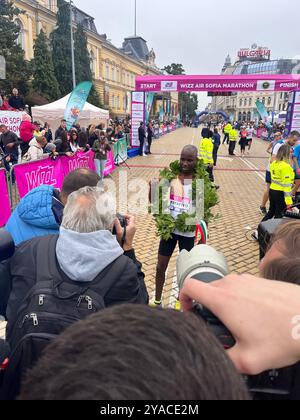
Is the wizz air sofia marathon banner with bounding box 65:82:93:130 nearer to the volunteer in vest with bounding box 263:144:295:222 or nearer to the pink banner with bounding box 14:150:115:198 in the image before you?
the pink banner with bounding box 14:150:115:198

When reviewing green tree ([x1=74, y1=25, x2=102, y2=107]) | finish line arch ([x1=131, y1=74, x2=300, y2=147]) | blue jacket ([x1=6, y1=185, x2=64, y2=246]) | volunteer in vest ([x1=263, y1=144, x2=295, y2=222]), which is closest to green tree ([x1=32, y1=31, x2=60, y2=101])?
green tree ([x1=74, y1=25, x2=102, y2=107])

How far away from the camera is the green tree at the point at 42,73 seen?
32.1m

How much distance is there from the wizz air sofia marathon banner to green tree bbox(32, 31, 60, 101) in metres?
21.7

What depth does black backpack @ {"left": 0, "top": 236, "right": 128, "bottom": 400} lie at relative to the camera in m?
1.18

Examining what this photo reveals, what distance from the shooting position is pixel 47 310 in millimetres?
1231

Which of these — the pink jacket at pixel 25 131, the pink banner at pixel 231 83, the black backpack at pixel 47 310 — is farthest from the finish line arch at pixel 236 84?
the black backpack at pixel 47 310

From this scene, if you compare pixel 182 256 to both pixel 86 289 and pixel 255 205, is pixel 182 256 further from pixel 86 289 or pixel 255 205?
pixel 255 205

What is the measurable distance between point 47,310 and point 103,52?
62334 millimetres

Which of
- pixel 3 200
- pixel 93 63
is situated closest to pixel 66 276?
pixel 3 200

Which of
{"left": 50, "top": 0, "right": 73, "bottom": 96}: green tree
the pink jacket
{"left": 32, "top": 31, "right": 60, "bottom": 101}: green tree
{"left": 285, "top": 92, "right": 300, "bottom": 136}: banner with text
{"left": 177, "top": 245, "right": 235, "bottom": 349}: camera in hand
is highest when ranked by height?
{"left": 50, "top": 0, "right": 73, "bottom": 96}: green tree

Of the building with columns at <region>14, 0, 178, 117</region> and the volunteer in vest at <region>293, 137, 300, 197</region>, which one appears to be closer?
the volunteer in vest at <region>293, 137, 300, 197</region>

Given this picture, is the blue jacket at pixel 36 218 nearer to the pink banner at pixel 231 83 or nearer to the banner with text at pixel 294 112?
the pink banner at pixel 231 83

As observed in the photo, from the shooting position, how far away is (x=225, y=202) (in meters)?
8.70
